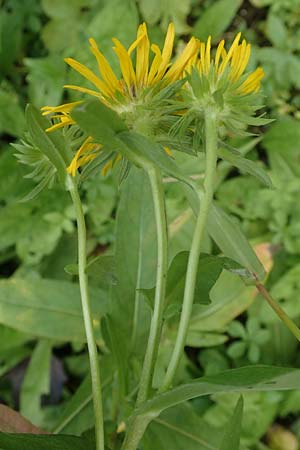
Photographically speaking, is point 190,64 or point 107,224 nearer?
point 190,64

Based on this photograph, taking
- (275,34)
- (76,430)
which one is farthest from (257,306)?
(275,34)

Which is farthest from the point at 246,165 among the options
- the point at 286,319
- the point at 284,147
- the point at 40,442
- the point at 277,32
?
the point at 277,32

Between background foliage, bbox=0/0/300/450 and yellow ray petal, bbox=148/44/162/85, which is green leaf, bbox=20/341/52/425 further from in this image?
yellow ray petal, bbox=148/44/162/85

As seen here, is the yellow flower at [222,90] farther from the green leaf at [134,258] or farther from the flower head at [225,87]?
the green leaf at [134,258]

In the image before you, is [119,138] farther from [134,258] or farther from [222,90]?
[134,258]

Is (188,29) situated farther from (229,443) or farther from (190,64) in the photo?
(229,443)
